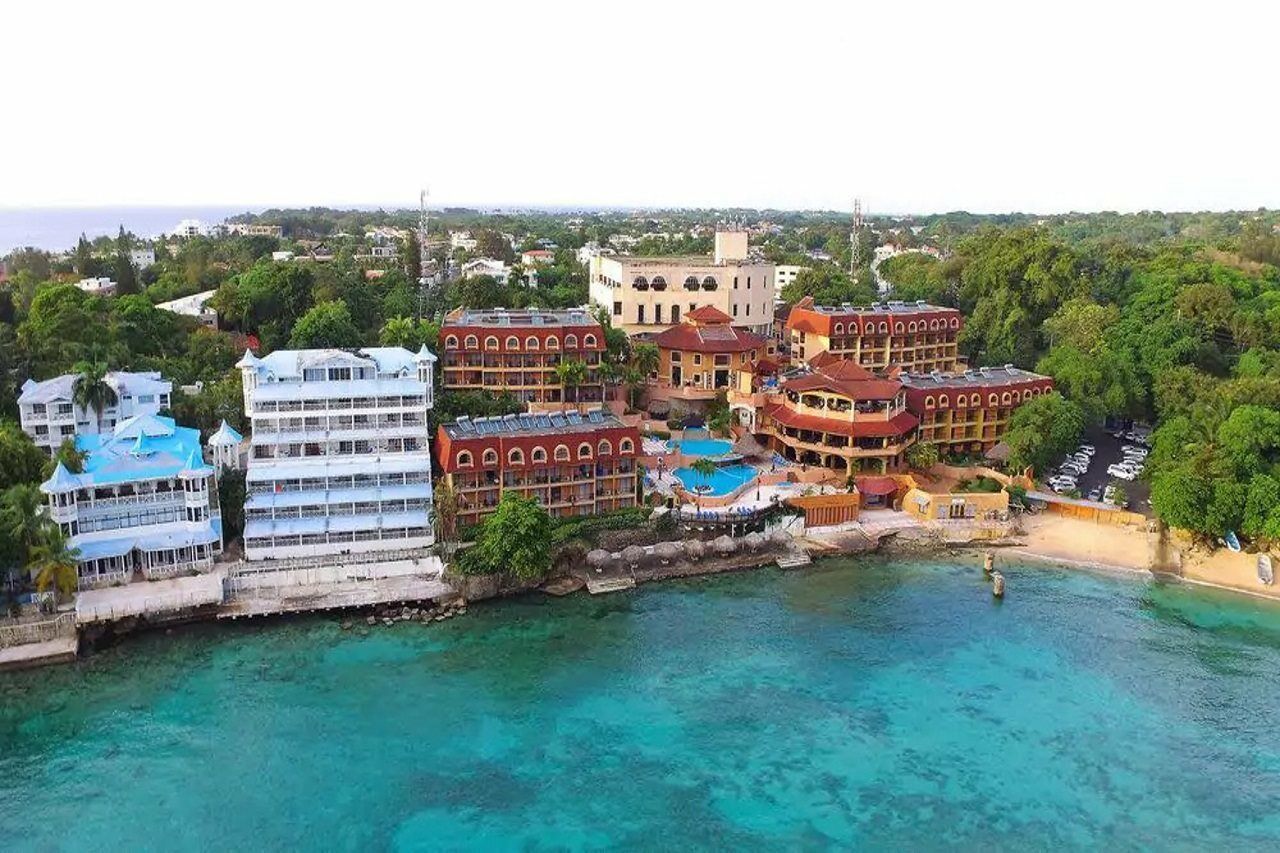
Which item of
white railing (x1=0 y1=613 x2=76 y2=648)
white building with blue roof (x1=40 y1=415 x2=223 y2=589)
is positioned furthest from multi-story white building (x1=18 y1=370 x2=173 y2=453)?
white railing (x1=0 y1=613 x2=76 y2=648)

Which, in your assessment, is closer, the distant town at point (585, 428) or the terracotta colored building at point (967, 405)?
the distant town at point (585, 428)

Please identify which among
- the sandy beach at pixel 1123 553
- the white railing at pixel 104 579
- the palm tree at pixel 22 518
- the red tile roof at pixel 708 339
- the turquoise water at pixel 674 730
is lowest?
the turquoise water at pixel 674 730

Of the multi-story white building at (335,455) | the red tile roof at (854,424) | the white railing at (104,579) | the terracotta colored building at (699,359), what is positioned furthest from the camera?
the terracotta colored building at (699,359)

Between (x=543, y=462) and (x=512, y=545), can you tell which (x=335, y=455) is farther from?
(x=512, y=545)

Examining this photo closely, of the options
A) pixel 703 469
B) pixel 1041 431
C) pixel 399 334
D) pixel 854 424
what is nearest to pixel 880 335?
pixel 1041 431

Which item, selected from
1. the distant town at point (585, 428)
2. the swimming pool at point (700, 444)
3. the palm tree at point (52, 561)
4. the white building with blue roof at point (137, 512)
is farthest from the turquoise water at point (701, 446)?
the palm tree at point (52, 561)

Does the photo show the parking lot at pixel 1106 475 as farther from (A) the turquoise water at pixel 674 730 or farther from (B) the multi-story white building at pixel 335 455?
(B) the multi-story white building at pixel 335 455

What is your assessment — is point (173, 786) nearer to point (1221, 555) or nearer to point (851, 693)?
point (851, 693)

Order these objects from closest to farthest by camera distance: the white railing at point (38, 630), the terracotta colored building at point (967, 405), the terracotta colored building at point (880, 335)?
the white railing at point (38, 630)
the terracotta colored building at point (967, 405)
the terracotta colored building at point (880, 335)
